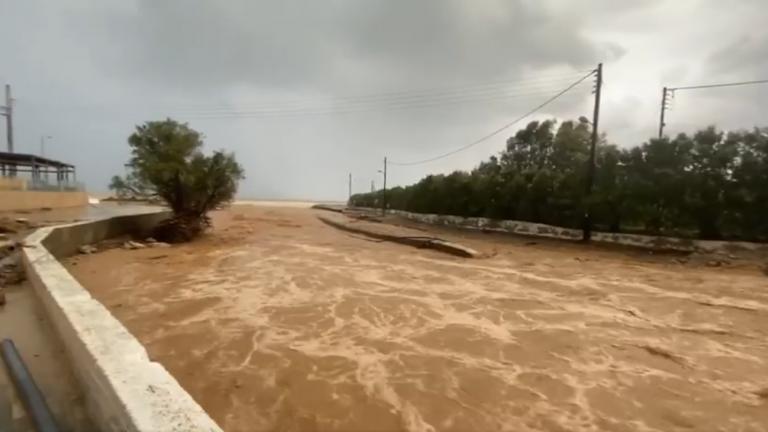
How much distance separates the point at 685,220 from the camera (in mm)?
13898

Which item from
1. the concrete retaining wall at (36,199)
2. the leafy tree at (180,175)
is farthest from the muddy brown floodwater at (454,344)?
the concrete retaining wall at (36,199)

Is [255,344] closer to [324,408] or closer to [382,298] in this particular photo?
[324,408]

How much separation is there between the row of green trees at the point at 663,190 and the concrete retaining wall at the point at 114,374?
15.8 metres

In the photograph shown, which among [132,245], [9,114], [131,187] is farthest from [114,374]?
[9,114]

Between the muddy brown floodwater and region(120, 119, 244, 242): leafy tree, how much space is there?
7283 mm

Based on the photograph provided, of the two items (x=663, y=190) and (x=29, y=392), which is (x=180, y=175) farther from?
(x=663, y=190)

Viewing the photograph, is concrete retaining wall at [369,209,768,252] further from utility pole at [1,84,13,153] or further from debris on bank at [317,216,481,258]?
utility pole at [1,84,13,153]

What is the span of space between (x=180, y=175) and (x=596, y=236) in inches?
669

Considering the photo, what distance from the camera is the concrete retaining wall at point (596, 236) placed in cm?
1276

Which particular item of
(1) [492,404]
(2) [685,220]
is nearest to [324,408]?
(1) [492,404]

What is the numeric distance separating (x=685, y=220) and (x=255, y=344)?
46.9ft

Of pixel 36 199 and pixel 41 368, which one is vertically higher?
pixel 36 199

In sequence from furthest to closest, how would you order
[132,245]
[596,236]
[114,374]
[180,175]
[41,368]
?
[180,175]
[596,236]
[132,245]
[41,368]
[114,374]

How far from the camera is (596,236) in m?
16.3
